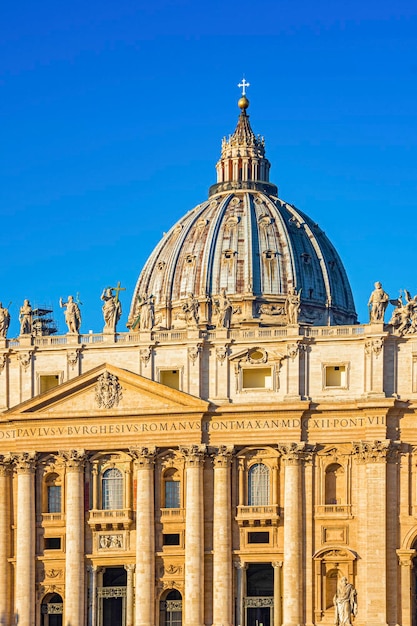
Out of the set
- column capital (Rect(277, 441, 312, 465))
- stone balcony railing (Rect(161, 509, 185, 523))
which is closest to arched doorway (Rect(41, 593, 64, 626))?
stone balcony railing (Rect(161, 509, 185, 523))

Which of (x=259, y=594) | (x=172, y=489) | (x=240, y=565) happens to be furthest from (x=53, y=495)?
(x=259, y=594)

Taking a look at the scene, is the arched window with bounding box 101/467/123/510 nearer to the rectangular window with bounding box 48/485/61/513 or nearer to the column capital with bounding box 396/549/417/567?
the rectangular window with bounding box 48/485/61/513

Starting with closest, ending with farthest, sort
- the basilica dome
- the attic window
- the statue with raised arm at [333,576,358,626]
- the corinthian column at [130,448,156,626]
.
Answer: the statue with raised arm at [333,576,358,626], the corinthian column at [130,448,156,626], the attic window, the basilica dome

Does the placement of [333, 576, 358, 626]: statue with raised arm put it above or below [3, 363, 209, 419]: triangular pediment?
below

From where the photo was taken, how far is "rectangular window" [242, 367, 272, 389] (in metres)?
111

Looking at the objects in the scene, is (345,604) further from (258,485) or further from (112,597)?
(112,597)

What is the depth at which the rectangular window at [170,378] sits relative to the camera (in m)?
112

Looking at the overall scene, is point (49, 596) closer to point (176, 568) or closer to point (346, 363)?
point (176, 568)

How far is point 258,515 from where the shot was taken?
108 m

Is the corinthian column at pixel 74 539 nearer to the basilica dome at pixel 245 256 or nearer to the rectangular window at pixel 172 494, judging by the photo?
the rectangular window at pixel 172 494

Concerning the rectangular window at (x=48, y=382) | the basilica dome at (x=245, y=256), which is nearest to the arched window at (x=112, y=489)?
the rectangular window at (x=48, y=382)

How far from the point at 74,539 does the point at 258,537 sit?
10675 mm

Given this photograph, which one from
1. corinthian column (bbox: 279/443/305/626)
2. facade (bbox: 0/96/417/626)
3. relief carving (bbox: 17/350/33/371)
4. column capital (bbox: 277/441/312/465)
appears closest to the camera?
corinthian column (bbox: 279/443/305/626)

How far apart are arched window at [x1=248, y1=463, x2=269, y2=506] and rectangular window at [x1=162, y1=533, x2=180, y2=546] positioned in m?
4.69
